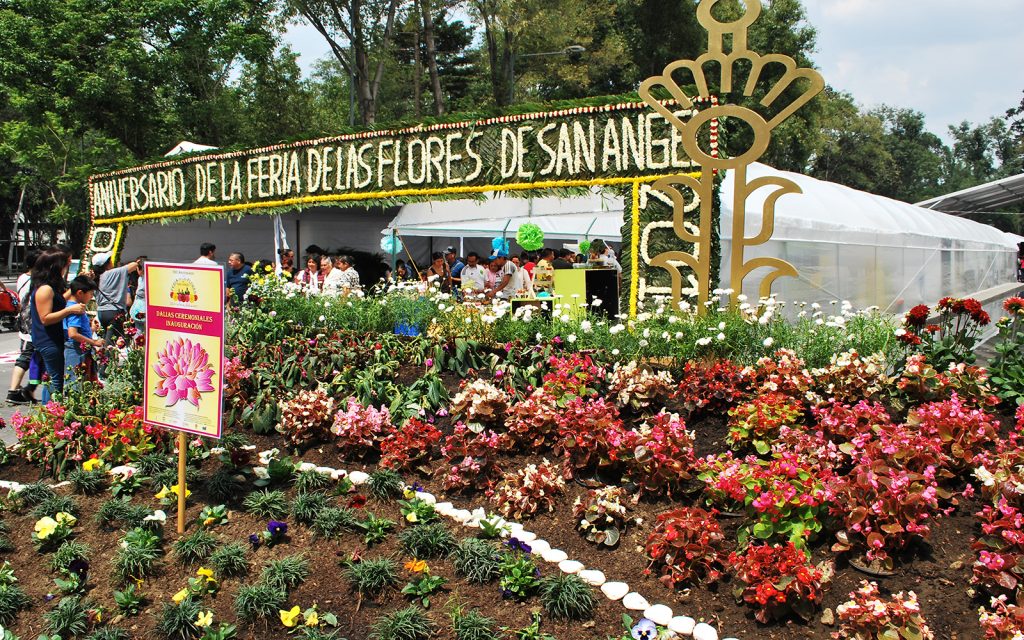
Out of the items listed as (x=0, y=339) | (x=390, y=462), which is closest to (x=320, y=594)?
(x=390, y=462)

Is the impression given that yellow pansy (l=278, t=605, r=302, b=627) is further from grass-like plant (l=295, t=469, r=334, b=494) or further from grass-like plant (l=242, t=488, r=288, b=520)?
grass-like plant (l=295, t=469, r=334, b=494)

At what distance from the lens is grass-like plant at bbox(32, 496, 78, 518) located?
15.9 ft

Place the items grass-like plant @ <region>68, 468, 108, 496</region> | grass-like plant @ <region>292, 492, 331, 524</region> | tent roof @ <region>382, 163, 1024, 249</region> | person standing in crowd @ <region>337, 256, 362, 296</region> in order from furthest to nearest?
1. tent roof @ <region>382, 163, 1024, 249</region>
2. person standing in crowd @ <region>337, 256, 362, 296</region>
3. grass-like plant @ <region>68, 468, 108, 496</region>
4. grass-like plant @ <region>292, 492, 331, 524</region>

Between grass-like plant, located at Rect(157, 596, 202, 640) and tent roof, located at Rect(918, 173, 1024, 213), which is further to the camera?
tent roof, located at Rect(918, 173, 1024, 213)

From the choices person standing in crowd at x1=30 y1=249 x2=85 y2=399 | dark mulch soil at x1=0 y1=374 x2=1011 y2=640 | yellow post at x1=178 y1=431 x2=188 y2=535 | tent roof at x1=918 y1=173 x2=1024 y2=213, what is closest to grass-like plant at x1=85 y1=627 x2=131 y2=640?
dark mulch soil at x1=0 y1=374 x2=1011 y2=640

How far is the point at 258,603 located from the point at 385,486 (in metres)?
1.24

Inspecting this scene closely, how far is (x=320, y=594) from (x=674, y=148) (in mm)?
7497

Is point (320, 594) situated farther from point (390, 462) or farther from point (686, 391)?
point (686, 391)

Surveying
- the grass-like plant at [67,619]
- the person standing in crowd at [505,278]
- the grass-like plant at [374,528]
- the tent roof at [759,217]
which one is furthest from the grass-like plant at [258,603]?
the person standing in crowd at [505,278]

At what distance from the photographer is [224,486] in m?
4.96

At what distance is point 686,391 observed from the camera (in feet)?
17.7

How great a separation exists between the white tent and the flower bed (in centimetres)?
426

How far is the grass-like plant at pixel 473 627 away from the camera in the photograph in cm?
330

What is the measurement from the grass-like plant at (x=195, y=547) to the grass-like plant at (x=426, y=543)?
1.07 meters
